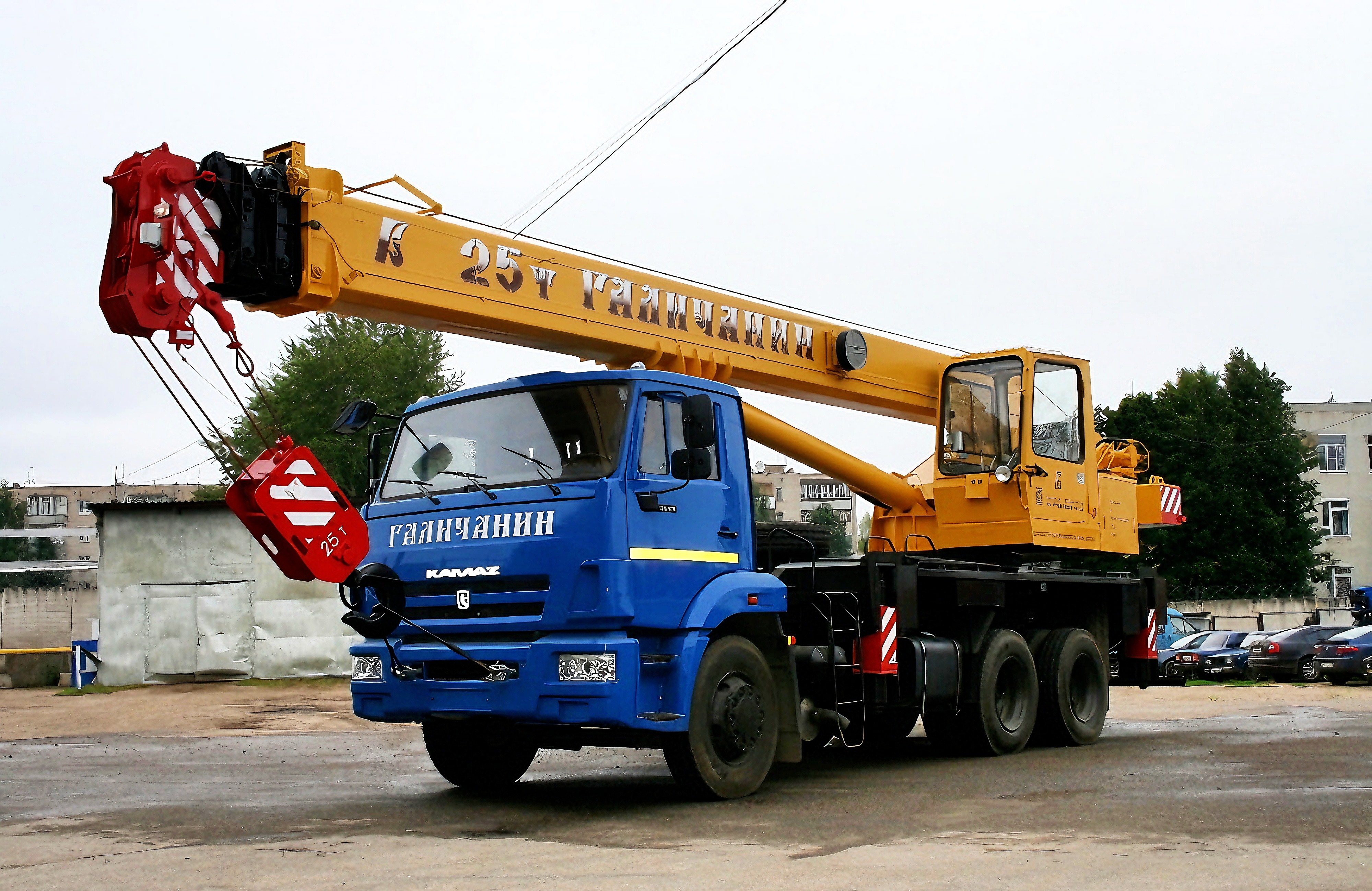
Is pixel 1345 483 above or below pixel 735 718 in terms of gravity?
above

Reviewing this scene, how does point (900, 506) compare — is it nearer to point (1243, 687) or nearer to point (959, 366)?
point (959, 366)

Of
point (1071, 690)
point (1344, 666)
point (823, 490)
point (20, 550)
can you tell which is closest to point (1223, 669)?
point (1344, 666)

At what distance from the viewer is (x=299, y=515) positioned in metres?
7.82

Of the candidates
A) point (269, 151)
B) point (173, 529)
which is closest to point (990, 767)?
point (269, 151)

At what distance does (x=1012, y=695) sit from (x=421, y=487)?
6197 millimetres

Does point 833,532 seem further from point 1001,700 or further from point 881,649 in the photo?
point 881,649

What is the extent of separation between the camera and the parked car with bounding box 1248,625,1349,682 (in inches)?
1051

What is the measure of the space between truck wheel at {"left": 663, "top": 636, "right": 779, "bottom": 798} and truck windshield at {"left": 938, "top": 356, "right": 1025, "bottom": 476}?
429 centimetres

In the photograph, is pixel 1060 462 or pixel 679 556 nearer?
pixel 679 556

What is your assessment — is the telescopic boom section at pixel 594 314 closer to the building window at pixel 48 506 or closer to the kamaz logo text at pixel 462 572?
the kamaz logo text at pixel 462 572

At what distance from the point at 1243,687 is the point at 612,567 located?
20.8m

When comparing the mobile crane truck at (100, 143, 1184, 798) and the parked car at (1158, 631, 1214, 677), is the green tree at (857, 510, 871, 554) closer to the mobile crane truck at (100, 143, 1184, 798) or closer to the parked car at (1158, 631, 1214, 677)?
the mobile crane truck at (100, 143, 1184, 798)

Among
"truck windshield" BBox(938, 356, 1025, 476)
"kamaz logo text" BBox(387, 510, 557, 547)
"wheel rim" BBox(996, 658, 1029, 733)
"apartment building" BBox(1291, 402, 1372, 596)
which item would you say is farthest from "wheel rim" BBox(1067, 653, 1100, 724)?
"apartment building" BBox(1291, 402, 1372, 596)

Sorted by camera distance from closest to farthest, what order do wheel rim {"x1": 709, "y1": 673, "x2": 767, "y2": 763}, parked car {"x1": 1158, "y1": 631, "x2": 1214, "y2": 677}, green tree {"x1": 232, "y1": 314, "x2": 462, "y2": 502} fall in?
wheel rim {"x1": 709, "y1": 673, "x2": 767, "y2": 763}
parked car {"x1": 1158, "y1": 631, "x2": 1214, "y2": 677}
green tree {"x1": 232, "y1": 314, "x2": 462, "y2": 502}
